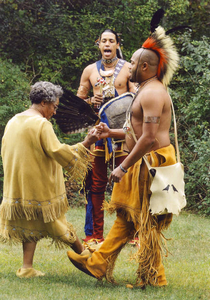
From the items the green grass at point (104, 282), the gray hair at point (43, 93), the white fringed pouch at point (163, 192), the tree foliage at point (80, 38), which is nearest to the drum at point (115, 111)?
the gray hair at point (43, 93)

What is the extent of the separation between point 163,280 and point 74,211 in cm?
415

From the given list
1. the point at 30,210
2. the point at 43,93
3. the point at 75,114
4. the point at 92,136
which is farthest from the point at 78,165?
the point at 75,114

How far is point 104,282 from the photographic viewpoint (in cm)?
416

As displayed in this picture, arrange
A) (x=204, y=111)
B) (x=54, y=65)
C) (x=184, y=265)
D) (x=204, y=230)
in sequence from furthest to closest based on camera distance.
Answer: (x=54, y=65)
(x=204, y=111)
(x=204, y=230)
(x=184, y=265)

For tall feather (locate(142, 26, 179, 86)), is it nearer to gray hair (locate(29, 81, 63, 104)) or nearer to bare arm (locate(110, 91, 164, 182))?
bare arm (locate(110, 91, 164, 182))

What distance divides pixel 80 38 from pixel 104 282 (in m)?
6.74

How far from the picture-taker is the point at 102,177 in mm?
5566

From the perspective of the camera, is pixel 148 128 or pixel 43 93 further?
pixel 43 93

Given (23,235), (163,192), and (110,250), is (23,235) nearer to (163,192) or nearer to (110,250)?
(110,250)

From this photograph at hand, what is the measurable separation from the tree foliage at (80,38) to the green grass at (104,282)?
12.2 ft

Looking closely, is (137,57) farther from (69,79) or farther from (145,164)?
(69,79)

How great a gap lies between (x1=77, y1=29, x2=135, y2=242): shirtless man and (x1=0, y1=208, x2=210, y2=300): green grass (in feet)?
1.63

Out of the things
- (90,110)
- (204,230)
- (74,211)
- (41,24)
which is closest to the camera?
(90,110)

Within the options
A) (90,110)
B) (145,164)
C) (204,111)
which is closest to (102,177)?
(90,110)
